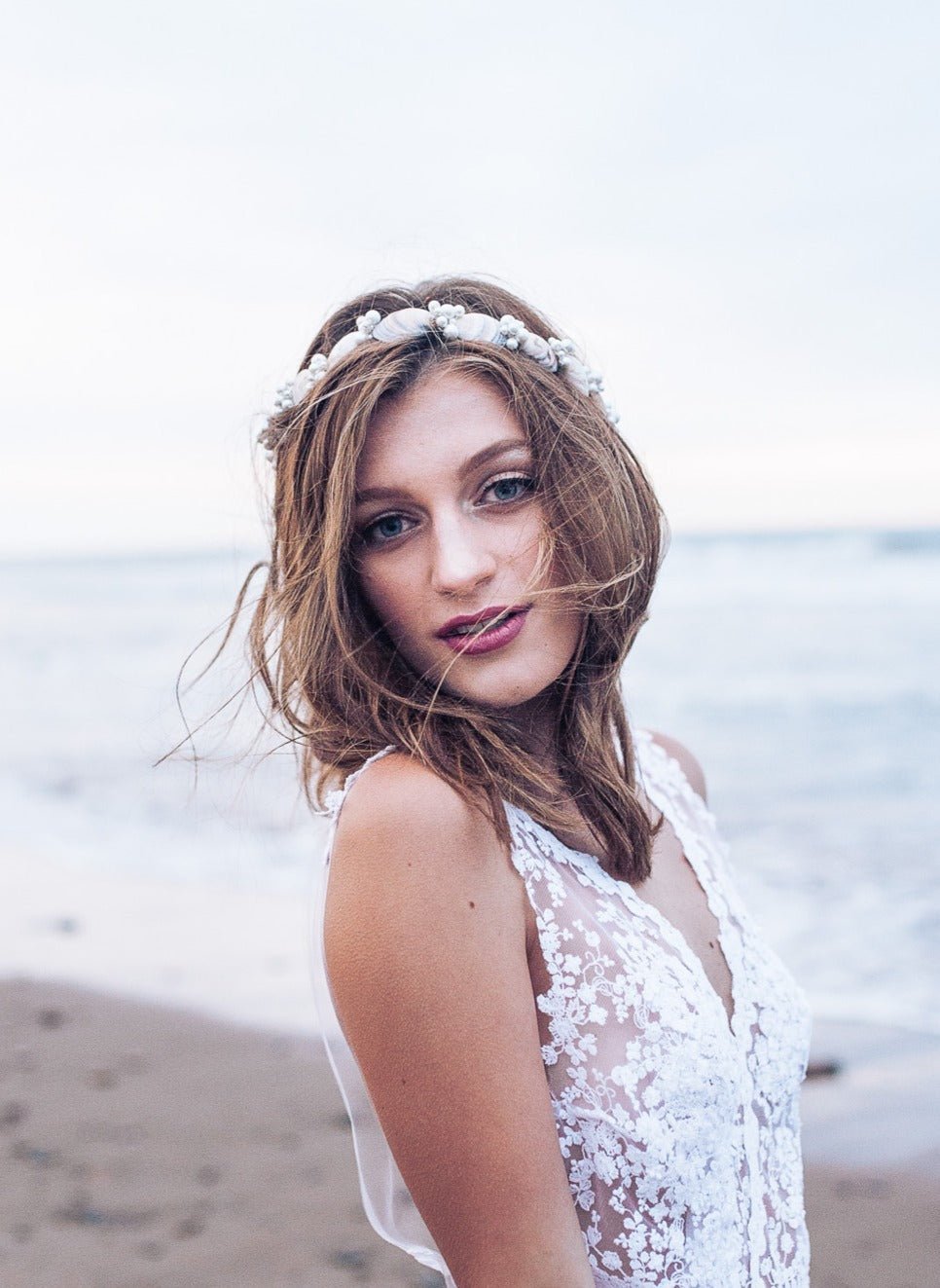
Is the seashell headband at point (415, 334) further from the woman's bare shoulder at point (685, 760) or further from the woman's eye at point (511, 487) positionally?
the woman's bare shoulder at point (685, 760)

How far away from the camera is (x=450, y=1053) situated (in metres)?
1.42

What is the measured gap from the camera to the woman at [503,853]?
4.71 ft

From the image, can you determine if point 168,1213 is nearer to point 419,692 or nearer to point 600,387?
point 419,692

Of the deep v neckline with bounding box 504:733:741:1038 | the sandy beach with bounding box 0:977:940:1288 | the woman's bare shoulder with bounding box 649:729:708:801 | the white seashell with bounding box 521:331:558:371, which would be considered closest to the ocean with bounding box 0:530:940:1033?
the woman's bare shoulder with bounding box 649:729:708:801

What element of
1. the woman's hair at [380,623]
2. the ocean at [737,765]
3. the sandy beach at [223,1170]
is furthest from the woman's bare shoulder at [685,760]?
the sandy beach at [223,1170]

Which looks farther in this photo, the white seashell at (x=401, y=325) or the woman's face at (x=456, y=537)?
the white seashell at (x=401, y=325)

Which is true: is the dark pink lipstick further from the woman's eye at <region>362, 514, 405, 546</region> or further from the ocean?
the ocean

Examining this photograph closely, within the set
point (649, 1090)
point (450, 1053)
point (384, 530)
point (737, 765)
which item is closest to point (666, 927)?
point (649, 1090)

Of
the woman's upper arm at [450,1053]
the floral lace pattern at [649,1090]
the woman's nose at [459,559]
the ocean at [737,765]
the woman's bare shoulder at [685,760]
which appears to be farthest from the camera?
the ocean at [737,765]

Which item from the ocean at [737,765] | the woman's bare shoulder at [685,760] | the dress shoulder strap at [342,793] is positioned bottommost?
the ocean at [737,765]

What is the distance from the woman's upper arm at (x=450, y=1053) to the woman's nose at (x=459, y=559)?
37cm

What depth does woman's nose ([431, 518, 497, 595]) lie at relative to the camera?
5.58 ft

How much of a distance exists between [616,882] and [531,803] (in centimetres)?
22

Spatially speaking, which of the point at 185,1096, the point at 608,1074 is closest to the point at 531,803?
the point at 608,1074
